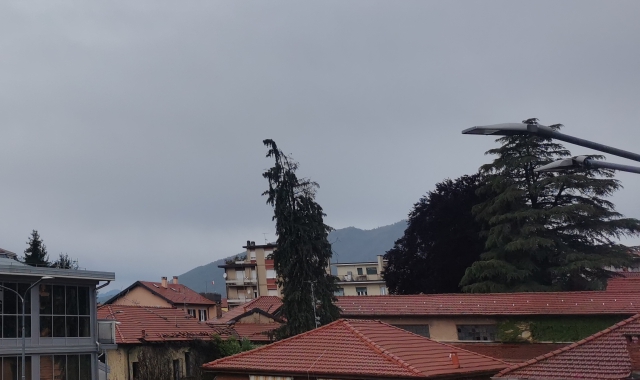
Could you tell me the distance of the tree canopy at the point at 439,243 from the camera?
179 feet

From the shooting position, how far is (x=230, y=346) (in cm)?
4400

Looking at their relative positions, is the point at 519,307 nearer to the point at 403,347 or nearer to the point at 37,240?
the point at 403,347

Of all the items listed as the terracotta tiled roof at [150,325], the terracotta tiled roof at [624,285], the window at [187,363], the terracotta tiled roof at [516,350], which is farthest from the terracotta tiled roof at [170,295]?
the terracotta tiled roof at [624,285]

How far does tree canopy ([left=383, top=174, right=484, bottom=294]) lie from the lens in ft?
179

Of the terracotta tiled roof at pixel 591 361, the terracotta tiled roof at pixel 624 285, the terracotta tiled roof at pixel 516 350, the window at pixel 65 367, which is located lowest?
the terracotta tiled roof at pixel 516 350

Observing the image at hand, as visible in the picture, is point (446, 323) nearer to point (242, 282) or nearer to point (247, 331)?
point (247, 331)

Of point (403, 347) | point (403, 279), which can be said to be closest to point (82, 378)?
point (403, 347)

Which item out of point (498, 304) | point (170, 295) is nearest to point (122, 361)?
point (498, 304)

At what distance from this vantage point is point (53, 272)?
32375mm

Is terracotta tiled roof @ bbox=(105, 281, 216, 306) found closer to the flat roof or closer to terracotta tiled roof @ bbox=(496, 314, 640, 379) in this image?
the flat roof

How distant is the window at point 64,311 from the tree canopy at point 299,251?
11926 millimetres

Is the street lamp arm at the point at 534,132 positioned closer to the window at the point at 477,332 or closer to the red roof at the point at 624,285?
the window at the point at 477,332

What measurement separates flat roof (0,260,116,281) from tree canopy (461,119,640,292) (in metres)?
25.7

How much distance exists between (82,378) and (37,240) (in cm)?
3448
